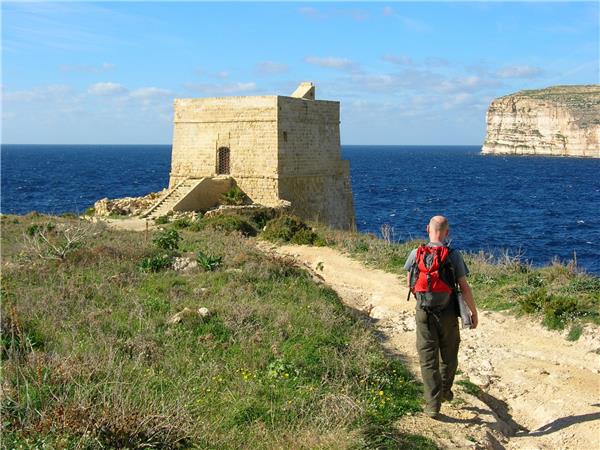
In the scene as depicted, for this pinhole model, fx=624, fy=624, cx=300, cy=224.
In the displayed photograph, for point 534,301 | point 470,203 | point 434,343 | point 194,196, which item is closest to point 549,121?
point 470,203

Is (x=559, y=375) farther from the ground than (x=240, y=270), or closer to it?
closer to it

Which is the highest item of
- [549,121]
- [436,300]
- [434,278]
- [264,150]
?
[549,121]

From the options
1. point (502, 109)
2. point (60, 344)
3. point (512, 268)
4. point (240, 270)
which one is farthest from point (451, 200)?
point (502, 109)

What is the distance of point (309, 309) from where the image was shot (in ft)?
31.2

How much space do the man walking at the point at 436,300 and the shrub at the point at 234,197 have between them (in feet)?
60.0

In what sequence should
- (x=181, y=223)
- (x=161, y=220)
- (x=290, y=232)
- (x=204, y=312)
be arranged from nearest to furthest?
1. (x=204, y=312)
2. (x=290, y=232)
3. (x=181, y=223)
4. (x=161, y=220)

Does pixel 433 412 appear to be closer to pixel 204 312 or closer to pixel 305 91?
pixel 204 312

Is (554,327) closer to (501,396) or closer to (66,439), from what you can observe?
(501,396)

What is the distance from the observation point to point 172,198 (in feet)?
80.1

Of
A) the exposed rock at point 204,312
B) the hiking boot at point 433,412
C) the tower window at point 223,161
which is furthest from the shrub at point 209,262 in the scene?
the tower window at point 223,161

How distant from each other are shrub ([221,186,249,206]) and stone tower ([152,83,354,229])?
0.76 feet

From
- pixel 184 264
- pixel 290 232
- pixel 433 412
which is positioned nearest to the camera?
pixel 433 412

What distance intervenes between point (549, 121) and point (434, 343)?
14751 cm

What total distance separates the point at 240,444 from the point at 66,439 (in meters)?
1.39
